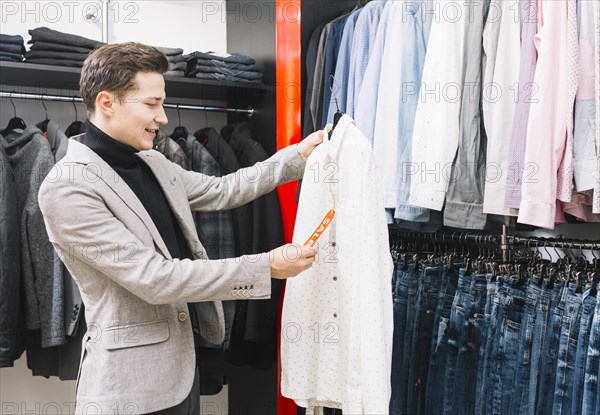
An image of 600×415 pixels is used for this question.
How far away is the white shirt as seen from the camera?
5.39ft

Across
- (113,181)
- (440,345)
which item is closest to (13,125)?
(113,181)

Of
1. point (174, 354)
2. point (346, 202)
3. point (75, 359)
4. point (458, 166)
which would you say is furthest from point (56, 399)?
point (458, 166)

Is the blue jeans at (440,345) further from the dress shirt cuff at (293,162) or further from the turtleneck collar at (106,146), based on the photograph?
the turtleneck collar at (106,146)

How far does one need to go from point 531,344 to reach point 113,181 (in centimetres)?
126

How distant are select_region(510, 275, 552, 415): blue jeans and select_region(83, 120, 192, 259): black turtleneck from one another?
1029 millimetres

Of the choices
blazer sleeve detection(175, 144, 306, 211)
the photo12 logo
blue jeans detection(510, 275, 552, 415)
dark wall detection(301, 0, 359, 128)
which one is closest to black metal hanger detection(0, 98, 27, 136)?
the photo12 logo

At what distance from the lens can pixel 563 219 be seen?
1.87m

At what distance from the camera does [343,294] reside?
70.1 inches

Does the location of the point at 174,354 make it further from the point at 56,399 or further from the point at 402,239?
the point at 56,399

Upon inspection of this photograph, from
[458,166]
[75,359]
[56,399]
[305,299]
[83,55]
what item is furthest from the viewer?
[56,399]

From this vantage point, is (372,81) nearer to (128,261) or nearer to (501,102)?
(501,102)

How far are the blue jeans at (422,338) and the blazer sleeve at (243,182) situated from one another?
597 millimetres

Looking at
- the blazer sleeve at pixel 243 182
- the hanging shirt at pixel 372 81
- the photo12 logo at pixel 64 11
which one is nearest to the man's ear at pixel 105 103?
the blazer sleeve at pixel 243 182

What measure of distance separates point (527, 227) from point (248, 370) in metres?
1.54
